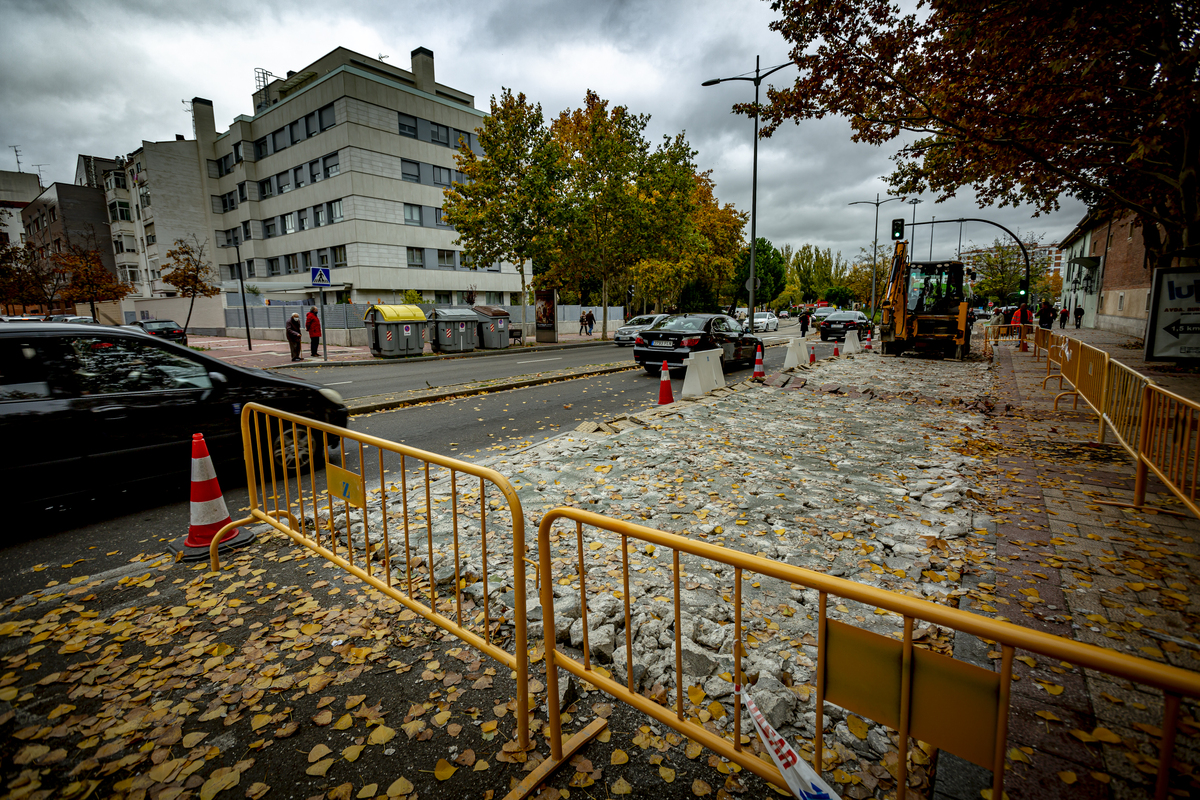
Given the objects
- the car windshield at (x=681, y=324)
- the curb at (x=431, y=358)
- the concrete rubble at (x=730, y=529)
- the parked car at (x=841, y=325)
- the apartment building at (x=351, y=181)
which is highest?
the apartment building at (x=351, y=181)

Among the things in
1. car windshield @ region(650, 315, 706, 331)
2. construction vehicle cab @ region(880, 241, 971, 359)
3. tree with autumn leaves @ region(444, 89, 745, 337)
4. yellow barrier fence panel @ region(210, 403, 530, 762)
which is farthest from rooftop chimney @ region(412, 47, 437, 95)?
yellow barrier fence panel @ region(210, 403, 530, 762)

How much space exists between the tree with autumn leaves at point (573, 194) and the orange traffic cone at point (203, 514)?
23.1 m

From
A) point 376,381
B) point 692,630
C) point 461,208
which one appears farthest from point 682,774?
point 461,208

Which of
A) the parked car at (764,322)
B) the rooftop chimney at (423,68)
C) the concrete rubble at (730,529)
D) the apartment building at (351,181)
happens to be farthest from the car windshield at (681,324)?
the rooftop chimney at (423,68)

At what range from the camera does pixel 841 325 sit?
29703 millimetres

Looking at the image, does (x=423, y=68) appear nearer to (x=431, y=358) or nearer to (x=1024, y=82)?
(x=431, y=358)

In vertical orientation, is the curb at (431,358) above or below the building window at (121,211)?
below

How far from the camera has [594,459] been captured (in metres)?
6.48

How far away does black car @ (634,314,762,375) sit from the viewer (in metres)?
13.7

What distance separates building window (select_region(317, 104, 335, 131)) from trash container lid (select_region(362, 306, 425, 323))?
20486 millimetres

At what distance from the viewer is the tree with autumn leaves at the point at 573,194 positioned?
25562mm

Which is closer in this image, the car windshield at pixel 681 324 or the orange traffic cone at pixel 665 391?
the orange traffic cone at pixel 665 391

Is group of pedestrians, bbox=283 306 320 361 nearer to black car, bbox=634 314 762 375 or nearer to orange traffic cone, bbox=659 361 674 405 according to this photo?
black car, bbox=634 314 762 375

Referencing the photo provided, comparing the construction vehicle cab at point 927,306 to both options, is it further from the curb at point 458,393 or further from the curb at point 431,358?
the curb at point 431,358
